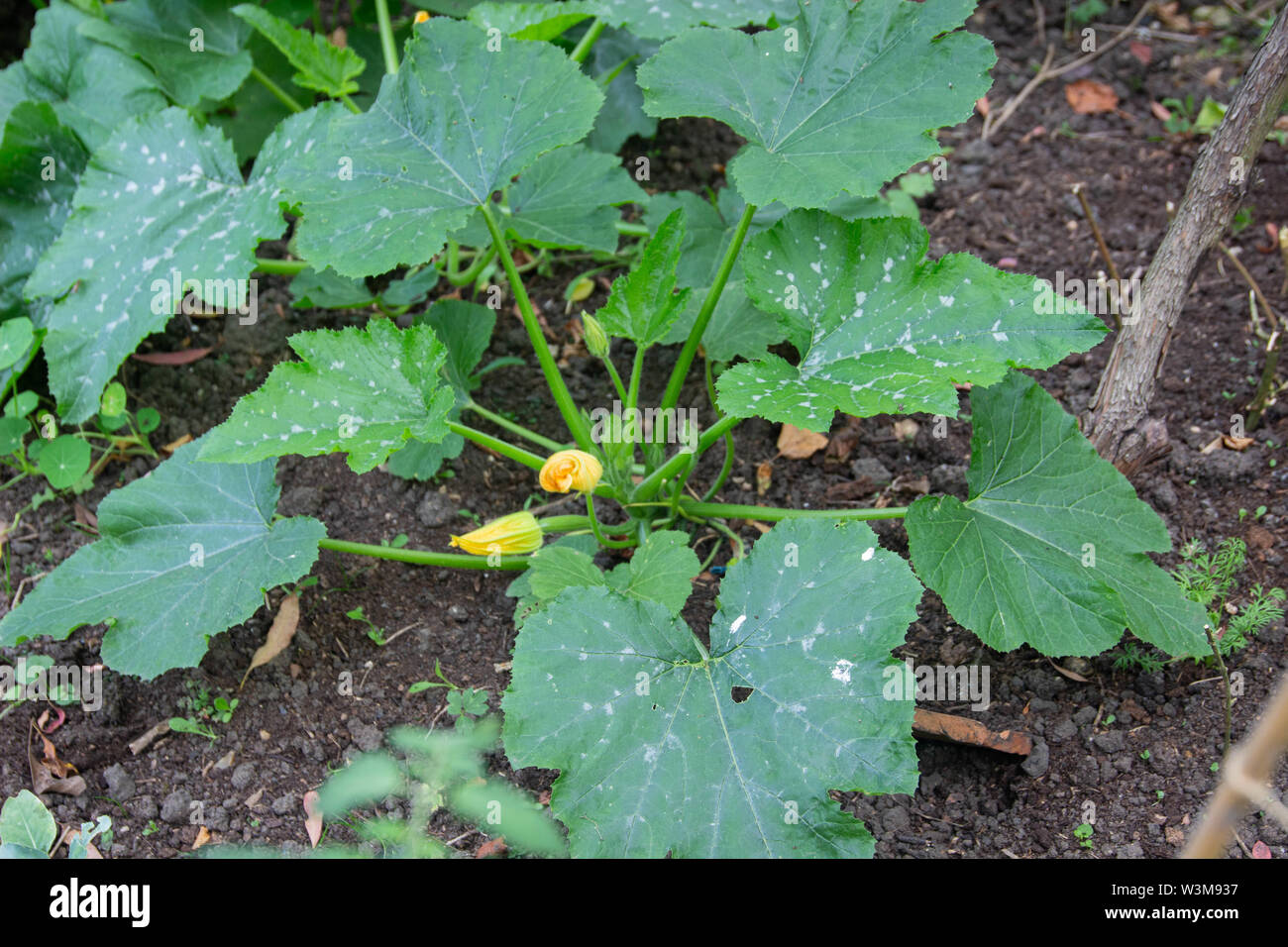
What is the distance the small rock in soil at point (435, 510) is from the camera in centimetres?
278

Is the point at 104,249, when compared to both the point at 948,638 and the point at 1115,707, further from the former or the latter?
the point at 1115,707

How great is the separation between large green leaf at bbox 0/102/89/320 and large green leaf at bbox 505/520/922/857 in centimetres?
223

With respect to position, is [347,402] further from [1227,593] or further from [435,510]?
[1227,593]

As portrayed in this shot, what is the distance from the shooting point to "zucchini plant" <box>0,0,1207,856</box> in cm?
188

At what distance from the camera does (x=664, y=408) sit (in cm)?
260

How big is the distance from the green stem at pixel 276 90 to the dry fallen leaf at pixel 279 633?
1689mm

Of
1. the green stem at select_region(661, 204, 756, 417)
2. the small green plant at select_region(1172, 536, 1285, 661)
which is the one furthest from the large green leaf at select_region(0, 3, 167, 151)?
the small green plant at select_region(1172, 536, 1285, 661)

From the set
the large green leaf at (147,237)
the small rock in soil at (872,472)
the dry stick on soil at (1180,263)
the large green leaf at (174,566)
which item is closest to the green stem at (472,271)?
the large green leaf at (147,237)

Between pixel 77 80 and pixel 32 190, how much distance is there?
0.42m

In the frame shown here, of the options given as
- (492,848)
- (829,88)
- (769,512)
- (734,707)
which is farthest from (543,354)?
(492,848)

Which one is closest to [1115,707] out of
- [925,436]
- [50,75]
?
[925,436]

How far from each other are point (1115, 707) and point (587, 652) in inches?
48.4

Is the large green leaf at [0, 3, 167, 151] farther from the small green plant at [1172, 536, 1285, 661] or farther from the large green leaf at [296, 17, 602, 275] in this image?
the small green plant at [1172, 536, 1285, 661]
